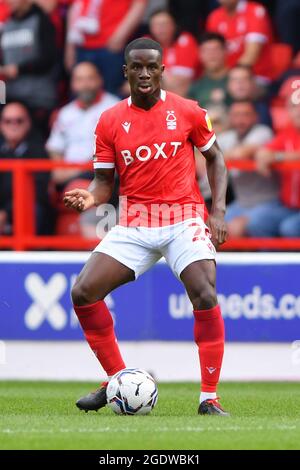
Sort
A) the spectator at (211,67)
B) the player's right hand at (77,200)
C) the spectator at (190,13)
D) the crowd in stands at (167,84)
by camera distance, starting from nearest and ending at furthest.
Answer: the player's right hand at (77,200)
the crowd in stands at (167,84)
the spectator at (211,67)
the spectator at (190,13)

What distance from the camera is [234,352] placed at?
10844 mm

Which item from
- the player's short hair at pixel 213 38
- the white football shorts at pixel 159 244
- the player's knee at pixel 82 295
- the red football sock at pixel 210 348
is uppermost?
the player's short hair at pixel 213 38

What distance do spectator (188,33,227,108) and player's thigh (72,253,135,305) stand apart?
4.70m

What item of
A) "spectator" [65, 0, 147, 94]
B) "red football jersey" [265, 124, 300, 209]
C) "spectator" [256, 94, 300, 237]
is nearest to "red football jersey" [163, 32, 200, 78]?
"spectator" [65, 0, 147, 94]

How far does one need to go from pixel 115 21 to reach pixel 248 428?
286 inches

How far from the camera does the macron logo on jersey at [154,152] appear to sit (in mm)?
7961

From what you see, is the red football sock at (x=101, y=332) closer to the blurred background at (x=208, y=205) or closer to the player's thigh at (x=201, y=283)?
the player's thigh at (x=201, y=283)

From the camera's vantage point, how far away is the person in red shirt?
41.3 feet

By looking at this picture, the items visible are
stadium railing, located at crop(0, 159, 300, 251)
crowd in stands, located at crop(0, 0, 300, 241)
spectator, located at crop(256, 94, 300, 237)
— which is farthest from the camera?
crowd in stands, located at crop(0, 0, 300, 241)

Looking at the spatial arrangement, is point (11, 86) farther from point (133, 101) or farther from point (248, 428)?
point (248, 428)

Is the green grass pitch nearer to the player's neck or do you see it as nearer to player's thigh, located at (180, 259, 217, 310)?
player's thigh, located at (180, 259, 217, 310)

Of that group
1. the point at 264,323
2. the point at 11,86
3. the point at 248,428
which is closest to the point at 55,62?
the point at 11,86

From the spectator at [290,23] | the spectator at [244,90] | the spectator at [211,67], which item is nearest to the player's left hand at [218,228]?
the spectator at [244,90]

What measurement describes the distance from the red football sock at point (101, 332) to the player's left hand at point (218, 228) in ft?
2.77
